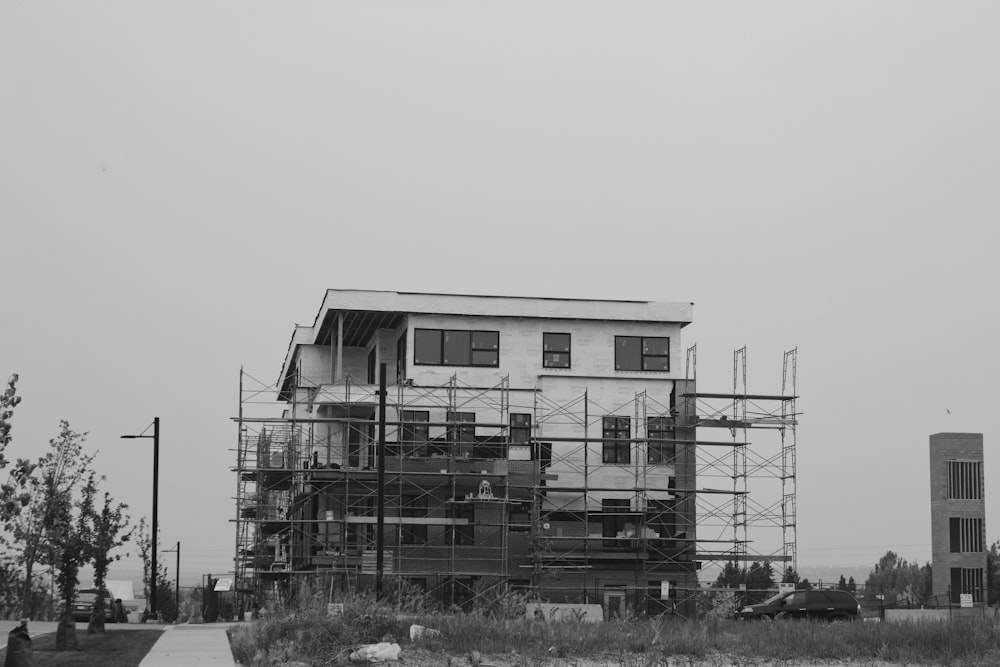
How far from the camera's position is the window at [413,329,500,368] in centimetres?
5438

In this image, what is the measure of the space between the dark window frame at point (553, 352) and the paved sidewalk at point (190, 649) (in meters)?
23.5

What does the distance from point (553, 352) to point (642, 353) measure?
3.95 meters

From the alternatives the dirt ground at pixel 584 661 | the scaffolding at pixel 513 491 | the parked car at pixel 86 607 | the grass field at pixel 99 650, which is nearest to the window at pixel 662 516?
the scaffolding at pixel 513 491

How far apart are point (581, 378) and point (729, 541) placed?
30.1 ft

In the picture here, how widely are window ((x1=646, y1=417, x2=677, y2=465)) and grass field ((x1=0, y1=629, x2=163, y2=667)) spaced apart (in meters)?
25.6

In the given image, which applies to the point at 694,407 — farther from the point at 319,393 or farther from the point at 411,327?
the point at 319,393

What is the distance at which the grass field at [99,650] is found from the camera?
24828mm

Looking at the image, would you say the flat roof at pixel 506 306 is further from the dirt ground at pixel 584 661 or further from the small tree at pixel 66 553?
the dirt ground at pixel 584 661

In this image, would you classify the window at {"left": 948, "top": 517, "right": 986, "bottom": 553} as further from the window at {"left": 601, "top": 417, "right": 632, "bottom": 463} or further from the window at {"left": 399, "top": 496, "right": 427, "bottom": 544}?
the window at {"left": 399, "top": 496, "right": 427, "bottom": 544}

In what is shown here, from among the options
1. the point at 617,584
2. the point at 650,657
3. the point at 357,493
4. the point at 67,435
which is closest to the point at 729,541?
the point at 617,584

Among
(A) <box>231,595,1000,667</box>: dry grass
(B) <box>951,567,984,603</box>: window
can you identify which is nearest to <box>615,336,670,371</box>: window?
(B) <box>951,567,984,603</box>: window

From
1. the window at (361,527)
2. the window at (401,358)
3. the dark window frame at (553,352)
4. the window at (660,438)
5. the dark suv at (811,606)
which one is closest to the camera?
the dark suv at (811,606)

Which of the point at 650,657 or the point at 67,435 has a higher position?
the point at 67,435

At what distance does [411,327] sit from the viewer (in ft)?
178
